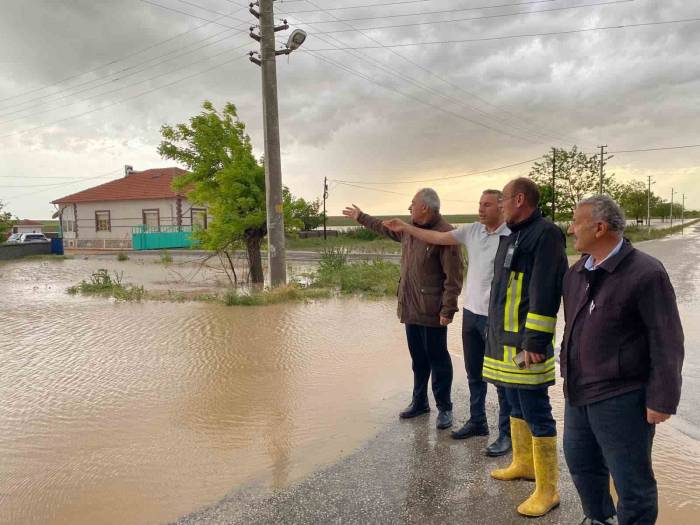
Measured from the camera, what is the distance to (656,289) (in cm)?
227

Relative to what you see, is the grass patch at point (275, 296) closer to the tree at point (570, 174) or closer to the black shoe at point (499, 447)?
the black shoe at point (499, 447)

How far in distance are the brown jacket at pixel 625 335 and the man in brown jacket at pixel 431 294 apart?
1.55m

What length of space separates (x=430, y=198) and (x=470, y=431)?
6.11ft


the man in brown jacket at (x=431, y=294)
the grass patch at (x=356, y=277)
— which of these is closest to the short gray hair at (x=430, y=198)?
the man in brown jacket at (x=431, y=294)

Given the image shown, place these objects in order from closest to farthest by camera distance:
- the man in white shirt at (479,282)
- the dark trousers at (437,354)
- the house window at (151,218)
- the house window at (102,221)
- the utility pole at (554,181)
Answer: the man in white shirt at (479,282)
the dark trousers at (437,354)
the house window at (151,218)
the house window at (102,221)
the utility pole at (554,181)

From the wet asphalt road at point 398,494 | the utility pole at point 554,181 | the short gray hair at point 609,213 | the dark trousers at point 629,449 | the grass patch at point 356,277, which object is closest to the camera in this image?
the dark trousers at point 629,449

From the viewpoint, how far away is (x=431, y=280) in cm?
425

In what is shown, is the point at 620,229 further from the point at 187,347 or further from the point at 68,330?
the point at 68,330

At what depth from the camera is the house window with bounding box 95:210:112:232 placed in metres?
41.0

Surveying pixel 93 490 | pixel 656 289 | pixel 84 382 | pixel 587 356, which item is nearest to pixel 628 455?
pixel 587 356

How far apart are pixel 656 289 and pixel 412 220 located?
7.46 feet

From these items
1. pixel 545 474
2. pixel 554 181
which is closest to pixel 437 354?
pixel 545 474

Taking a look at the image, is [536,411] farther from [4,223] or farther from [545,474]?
[4,223]

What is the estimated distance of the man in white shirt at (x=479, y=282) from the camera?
12.4ft
